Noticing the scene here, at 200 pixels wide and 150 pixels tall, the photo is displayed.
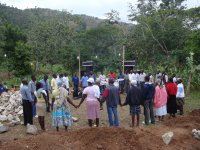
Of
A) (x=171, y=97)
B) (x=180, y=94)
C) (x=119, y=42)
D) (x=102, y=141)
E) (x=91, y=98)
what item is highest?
(x=119, y=42)

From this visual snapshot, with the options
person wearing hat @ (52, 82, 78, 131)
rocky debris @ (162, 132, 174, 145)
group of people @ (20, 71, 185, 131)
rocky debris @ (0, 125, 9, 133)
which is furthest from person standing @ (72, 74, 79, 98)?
rocky debris @ (162, 132, 174, 145)

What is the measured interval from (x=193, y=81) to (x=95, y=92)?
55.1 ft

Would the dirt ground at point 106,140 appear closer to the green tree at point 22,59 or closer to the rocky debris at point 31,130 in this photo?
the rocky debris at point 31,130

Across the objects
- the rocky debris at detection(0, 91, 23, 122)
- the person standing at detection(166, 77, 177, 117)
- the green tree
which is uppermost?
the green tree

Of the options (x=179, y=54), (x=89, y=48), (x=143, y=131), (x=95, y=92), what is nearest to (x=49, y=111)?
(x=95, y=92)

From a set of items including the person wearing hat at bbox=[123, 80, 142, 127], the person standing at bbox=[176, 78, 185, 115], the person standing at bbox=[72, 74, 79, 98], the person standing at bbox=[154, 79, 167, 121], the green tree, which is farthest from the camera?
the green tree

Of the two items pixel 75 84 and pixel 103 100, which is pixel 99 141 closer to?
pixel 103 100

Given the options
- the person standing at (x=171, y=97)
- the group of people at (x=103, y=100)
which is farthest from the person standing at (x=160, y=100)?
the person standing at (x=171, y=97)

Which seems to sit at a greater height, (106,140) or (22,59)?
(22,59)

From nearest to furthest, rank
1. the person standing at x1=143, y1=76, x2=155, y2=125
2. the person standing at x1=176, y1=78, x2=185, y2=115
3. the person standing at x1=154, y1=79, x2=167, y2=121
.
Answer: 1. the person standing at x1=143, y1=76, x2=155, y2=125
2. the person standing at x1=154, y1=79, x2=167, y2=121
3. the person standing at x1=176, y1=78, x2=185, y2=115

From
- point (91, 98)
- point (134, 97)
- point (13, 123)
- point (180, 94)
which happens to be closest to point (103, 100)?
point (91, 98)

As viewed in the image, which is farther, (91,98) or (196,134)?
(91,98)

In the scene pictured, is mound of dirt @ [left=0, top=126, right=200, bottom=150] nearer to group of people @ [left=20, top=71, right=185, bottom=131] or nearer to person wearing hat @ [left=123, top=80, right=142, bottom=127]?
group of people @ [left=20, top=71, right=185, bottom=131]

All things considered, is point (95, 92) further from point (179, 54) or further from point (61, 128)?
point (179, 54)
